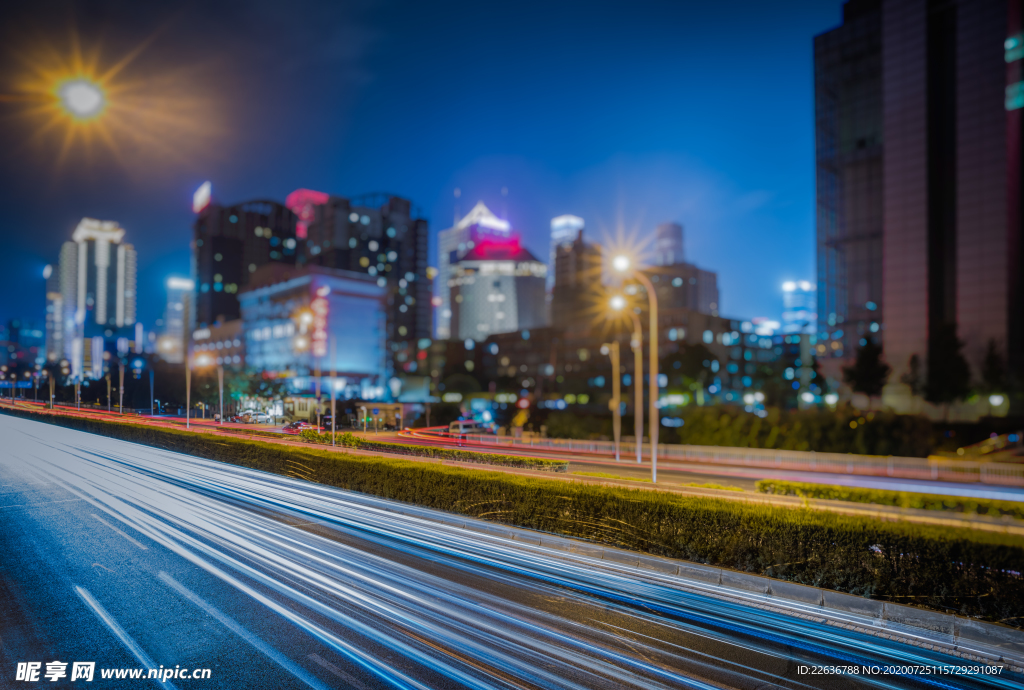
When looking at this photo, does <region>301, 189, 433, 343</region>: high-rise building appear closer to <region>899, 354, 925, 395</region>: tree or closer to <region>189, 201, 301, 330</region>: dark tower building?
<region>189, 201, 301, 330</region>: dark tower building

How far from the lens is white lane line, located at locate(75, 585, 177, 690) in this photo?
27.0 ft

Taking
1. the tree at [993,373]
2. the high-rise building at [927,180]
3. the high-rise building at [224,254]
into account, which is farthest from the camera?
the high-rise building at [224,254]

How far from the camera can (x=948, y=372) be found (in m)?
55.1

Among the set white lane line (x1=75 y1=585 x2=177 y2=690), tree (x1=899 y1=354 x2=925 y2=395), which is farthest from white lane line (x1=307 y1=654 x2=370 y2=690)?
tree (x1=899 y1=354 x2=925 y2=395)

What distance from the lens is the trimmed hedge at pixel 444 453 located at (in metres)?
21.1

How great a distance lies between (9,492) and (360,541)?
1507 cm

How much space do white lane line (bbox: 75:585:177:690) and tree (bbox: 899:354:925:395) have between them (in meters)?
69.1

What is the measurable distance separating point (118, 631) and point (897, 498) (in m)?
19.5

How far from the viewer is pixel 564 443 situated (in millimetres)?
33875

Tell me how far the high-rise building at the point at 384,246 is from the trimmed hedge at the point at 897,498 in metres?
164

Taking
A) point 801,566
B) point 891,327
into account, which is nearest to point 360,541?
point 801,566

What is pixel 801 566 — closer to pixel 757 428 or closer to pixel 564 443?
pixel 564 443

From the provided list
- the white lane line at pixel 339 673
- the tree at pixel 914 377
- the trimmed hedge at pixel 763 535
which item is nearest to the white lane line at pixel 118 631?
the white lane line at pixel 339 673

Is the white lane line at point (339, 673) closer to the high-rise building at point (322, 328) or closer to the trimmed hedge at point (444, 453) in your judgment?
the trimmed hedge at point (444, 453)
